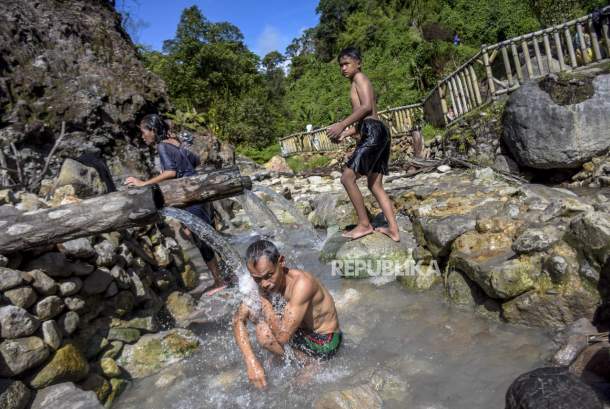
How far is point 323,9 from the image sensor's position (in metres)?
41.2

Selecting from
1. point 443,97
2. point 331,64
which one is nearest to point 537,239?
point 443,97

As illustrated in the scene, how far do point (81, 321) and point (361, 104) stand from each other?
11.1 ft

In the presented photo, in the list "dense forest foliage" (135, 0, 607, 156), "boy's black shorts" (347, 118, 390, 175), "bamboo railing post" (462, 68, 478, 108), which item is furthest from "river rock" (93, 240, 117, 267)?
"dense forest foliage" (135, 0, 607, 156)

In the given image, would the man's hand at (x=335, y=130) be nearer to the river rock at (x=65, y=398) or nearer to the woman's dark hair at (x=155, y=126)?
the woman's dark hair at (x=155, y=126)

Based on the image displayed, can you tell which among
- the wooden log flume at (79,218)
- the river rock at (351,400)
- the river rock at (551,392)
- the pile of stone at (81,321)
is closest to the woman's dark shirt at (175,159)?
the pile of stone at (81,321)

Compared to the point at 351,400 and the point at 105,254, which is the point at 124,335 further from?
the point at 351,400

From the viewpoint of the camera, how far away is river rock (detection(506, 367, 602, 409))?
179cm

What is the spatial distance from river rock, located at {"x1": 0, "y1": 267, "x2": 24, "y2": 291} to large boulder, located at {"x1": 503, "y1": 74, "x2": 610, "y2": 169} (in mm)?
7362

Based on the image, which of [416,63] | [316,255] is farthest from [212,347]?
[416,63]

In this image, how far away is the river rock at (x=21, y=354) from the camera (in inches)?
102

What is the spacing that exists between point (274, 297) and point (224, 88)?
28859 millimetres

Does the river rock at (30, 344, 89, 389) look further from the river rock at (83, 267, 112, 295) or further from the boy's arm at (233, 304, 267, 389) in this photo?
the boy's arm at (233, 304, 267, 389)

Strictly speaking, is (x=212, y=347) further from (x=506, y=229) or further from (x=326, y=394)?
(x=506, y=229)

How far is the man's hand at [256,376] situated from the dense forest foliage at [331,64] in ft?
67.8
